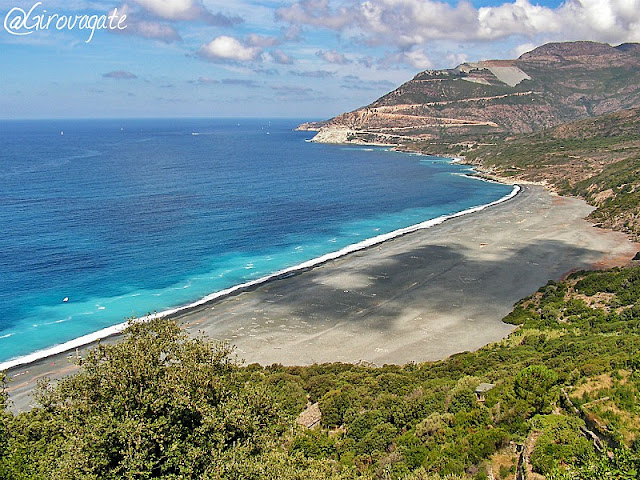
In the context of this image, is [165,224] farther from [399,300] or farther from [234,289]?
[399,300]

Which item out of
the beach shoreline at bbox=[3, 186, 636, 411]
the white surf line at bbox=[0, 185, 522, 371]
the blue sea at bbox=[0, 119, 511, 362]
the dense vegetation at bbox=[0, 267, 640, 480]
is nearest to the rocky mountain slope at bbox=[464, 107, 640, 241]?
the beach shoreline at bbox=[3, 186, 636, 411]

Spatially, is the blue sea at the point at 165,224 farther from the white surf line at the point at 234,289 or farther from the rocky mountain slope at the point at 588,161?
the rocky mountain slope at the point at 588,161

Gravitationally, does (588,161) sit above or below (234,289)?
above

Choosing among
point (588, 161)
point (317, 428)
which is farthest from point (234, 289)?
point (588, 161)

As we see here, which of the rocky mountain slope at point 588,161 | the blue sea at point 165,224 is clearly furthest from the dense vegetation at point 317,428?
the rocky mountain slope at point 588,161

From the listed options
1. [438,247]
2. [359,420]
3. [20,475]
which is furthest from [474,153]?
[20,475]

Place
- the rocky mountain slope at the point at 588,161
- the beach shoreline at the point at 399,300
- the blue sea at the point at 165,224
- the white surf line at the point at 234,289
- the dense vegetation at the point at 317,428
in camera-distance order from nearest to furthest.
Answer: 1. the dense vegetation at the point at 317,428
2. the white surf line at the point at 234,289
3. the beach shoreline at the point at 399,300
4. the blue sea at the point at 165,224
5. the rocky mountain slope at the point at 588,161

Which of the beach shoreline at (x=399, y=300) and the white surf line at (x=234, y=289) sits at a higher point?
the white surf line at (x=234, y=289)

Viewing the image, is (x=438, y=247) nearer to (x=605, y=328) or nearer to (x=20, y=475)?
(x=605, y=328)
